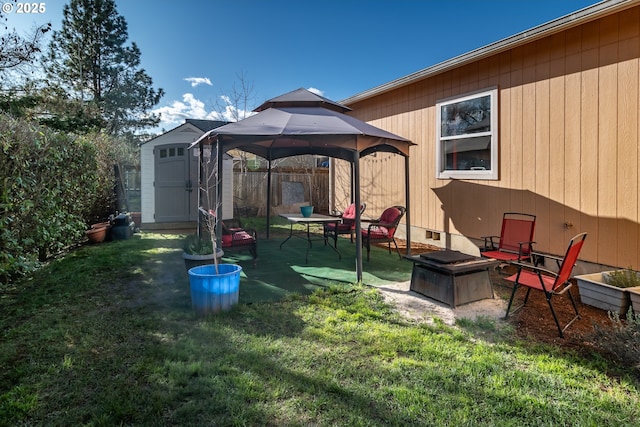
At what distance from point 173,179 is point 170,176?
10 centimetres

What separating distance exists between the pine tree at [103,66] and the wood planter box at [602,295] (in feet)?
56.2

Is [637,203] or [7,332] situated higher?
[637,203]

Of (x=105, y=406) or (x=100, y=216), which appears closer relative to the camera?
(x=105, y=406)

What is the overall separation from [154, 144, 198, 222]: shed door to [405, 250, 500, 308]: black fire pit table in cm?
665

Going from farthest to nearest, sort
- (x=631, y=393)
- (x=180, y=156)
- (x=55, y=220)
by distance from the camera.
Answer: (x=180, y=156) → (x=55, y=220) → (x=631, y=393)

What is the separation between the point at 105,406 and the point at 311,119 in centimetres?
395

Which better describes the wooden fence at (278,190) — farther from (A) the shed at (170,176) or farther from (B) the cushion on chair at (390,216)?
(B) the cushion on chair at (390,216)

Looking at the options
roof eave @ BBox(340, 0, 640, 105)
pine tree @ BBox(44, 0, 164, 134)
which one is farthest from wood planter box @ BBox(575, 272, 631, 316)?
pine tree @ BBox(44, 0, 164, 134)

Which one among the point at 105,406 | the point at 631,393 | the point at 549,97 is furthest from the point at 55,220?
the point at 549,97

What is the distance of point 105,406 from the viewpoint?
6.34ft

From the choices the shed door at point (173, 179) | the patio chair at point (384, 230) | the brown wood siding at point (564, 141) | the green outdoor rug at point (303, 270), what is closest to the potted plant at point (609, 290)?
the brown wood siding at point (564, 141)

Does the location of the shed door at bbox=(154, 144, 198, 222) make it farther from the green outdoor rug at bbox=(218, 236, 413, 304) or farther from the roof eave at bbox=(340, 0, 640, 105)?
the roof eave at bbox=(340, 0, 640, 105)

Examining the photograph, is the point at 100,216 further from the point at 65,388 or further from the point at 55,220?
the point at 65,388

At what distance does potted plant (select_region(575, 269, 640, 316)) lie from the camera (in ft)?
11.0
